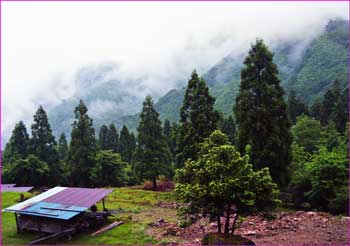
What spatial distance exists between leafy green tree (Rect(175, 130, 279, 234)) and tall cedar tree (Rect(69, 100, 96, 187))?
28938 millimetres

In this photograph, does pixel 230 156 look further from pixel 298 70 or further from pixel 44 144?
pixel 298 70

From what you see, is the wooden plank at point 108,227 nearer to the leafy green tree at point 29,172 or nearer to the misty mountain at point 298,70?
the leafy green tree at point 29,172

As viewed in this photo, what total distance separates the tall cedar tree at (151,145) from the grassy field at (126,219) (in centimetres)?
412

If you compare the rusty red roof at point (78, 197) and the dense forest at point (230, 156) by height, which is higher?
the dense forest at point (230, 156)

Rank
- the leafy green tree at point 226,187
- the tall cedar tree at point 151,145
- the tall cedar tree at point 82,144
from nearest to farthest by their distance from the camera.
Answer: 1. the leafy green tree at point 226,187
2. the tall cedar tree at point 151,145
3. the tall cedar tree at point 82,144

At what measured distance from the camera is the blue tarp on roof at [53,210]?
754 inches

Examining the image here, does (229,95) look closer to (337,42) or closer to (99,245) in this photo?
(337,42)

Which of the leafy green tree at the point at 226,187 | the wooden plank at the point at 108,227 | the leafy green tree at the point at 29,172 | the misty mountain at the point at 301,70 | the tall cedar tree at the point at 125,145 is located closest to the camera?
the leafy green tree at the point at 226,187

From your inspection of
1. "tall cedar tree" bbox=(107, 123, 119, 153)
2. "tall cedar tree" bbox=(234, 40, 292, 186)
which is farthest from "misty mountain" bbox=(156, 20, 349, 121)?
"tall cedar tree" bbox=(234, 40, 292, 186)

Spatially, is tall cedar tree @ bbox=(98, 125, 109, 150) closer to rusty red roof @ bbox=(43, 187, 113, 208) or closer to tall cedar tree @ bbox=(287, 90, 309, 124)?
tall cedar tree @ bbox=(287, 90, 309, 124)

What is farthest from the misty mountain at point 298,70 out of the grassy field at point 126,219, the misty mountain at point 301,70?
the grassy field at point 126,219

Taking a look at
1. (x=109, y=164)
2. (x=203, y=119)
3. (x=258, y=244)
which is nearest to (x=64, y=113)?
(x=109, y=164)

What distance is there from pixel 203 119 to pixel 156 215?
9144 mm

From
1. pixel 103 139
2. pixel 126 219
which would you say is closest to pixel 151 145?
pixel 126 219
